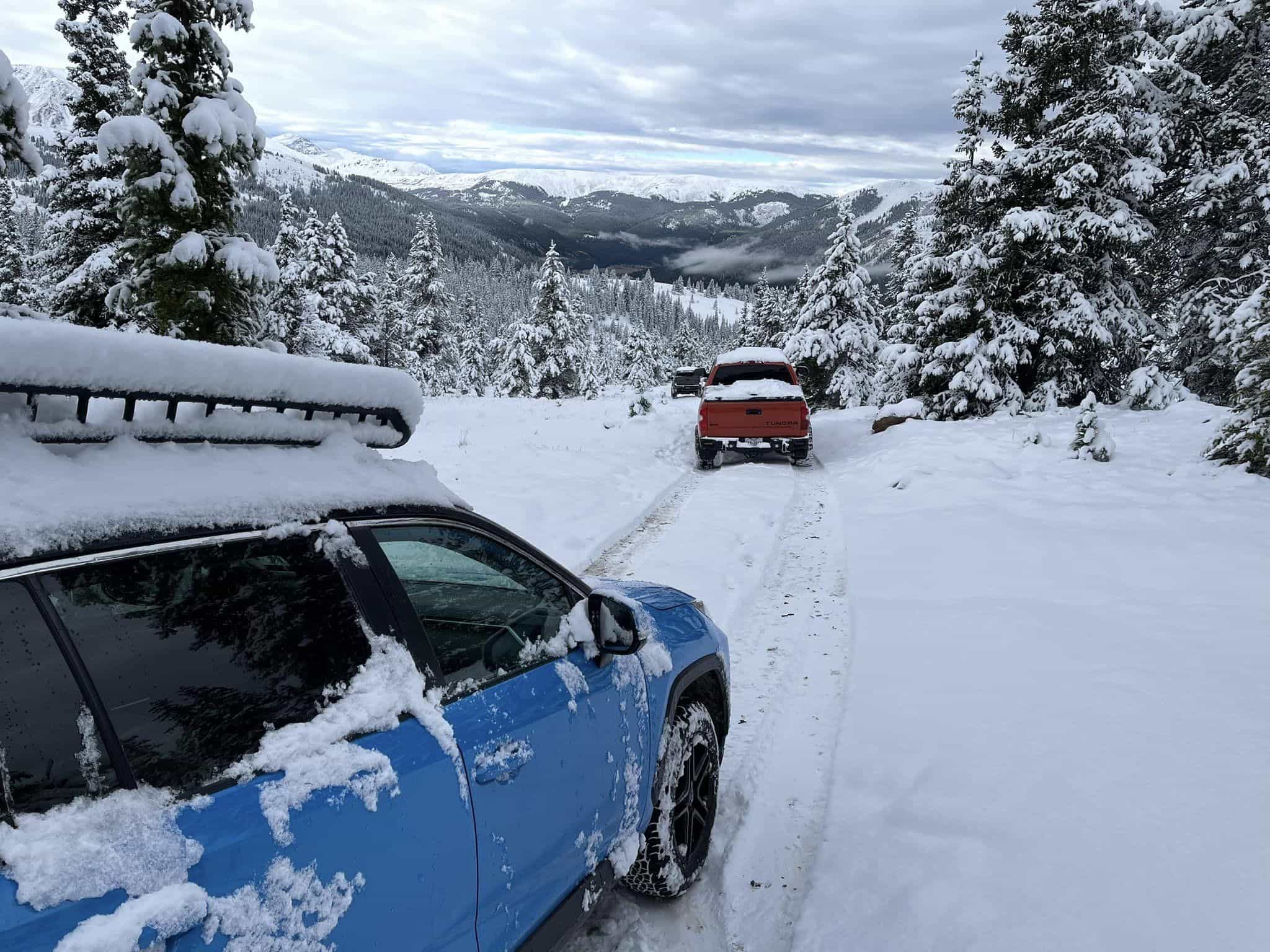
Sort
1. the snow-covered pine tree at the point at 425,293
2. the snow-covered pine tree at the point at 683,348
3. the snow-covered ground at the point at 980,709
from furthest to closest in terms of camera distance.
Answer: the snow-covered pine tree at the point at 683,348
the snow-covered pine tree at the point at 425,293
the snow-covered ground at the point at 980,709

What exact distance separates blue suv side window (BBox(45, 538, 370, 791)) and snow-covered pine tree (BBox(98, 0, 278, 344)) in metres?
12.3

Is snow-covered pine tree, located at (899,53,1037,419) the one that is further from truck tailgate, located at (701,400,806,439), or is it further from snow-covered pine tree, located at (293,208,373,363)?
snow-covered pine tree, located at (293,208,373,363)

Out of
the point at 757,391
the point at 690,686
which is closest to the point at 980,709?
the point at 690,686

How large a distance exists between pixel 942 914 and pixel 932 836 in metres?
0.47

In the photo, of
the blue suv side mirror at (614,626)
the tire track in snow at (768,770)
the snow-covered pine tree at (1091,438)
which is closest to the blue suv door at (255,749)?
the blue suv side mirror at (614,626)

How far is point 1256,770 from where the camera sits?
334 centimetres

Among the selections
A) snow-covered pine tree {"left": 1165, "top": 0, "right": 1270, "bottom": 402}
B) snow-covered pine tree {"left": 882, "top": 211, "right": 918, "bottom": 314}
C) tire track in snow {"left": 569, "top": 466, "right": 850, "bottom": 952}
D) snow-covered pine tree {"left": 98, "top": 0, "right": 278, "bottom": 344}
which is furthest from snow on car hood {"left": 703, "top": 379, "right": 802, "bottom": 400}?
snow-covered pine tree {"left": 882, "top": 211, "right": 918, "bottom": 314}

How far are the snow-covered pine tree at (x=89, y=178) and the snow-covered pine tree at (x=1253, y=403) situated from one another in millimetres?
20896

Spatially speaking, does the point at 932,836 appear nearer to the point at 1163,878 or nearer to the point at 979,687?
the point at 1163,878

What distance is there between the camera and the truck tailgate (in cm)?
1298

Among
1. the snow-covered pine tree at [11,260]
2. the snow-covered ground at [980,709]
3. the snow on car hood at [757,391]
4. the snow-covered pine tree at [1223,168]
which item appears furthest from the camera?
the snow-covered pine tree at [11,260]

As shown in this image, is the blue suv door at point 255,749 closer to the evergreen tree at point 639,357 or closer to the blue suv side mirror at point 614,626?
the blue suv side mirror at point 614,626

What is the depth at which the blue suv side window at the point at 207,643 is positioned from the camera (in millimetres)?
1343

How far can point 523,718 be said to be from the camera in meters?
2.12
